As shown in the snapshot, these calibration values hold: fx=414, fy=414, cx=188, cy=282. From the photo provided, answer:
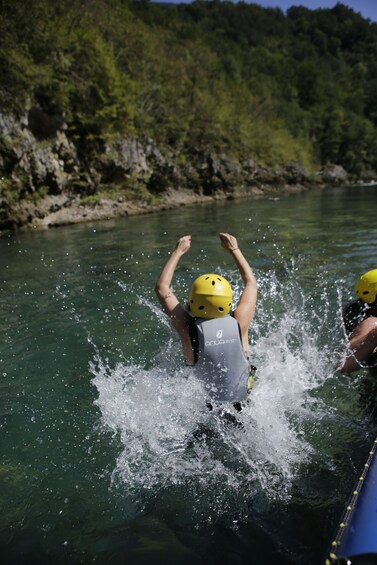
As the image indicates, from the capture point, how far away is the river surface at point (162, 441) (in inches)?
118

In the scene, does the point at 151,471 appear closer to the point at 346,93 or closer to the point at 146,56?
the point at 146,56

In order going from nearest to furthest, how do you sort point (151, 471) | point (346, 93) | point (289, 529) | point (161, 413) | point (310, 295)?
point (289, 529) → point (151, 471) → point (161, 413) → point (310, 295) → point (346, 93)

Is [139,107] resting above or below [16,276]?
above

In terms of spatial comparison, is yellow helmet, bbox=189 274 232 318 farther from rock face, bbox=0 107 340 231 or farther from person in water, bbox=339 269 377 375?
rock face, bbox=0 107 340 231

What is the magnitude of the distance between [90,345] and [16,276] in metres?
5.22

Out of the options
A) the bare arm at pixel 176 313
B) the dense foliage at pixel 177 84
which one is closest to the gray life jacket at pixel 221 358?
the bare arm at pixel 176 313

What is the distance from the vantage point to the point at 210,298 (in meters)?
3.60

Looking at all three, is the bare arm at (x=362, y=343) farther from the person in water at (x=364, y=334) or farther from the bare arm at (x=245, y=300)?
the bare arm at (x=245, y=300)

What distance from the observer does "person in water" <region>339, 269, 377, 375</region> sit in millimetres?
4039

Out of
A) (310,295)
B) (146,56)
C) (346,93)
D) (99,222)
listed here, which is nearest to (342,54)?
(346,93)

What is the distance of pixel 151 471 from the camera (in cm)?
366

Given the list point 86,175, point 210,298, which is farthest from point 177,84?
point 210,298

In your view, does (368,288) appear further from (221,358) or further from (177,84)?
(177,84)

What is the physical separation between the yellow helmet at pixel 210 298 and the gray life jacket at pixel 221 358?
0.07 m
